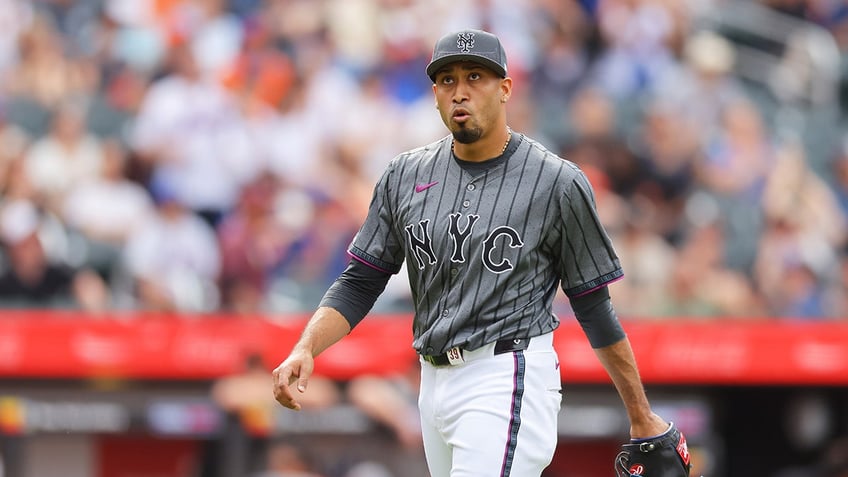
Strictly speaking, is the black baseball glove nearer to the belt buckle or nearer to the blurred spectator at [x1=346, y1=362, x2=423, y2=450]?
the belt buckle

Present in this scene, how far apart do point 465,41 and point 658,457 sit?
137cm

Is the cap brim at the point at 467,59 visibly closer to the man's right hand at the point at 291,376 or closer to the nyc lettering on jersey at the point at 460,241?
the nyc lettering on jersey at the point at 460,241

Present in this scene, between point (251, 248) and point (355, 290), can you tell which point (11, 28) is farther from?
point (355, 290)

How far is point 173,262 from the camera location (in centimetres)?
959

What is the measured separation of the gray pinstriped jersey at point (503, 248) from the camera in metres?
4.11

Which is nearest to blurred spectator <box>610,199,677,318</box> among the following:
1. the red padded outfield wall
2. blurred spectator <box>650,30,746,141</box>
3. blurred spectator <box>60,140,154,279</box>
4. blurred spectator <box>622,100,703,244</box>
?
blurred spectator <box>622,100,703,244</box>

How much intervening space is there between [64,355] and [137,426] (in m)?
0.60

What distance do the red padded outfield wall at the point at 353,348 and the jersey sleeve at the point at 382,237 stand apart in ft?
12.3

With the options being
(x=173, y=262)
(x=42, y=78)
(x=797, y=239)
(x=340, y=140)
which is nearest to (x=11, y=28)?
(x=42, y=78)

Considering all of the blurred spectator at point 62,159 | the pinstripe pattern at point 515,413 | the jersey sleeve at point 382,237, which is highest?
the blurred spectator at point 62,159

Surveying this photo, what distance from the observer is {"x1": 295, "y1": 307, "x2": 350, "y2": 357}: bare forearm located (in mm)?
4227

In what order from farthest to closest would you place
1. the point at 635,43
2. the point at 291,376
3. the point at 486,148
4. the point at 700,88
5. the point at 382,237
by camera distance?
the point at 635,43 → the point at 700,88 → the point at 382,237 → the point at 486,148 → the point at 291,376

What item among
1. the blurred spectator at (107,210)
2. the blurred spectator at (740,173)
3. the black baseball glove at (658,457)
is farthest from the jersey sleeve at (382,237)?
the blurred spectator at (740,173)

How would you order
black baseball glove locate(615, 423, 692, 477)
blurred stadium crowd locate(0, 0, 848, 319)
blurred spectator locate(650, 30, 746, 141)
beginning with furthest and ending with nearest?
blurred spectator locate(650, 30, 746, 141), blurred stadium crowd locate(0, 0, 848, 319), black baseball glove locate(615, 423, 692, 477)
